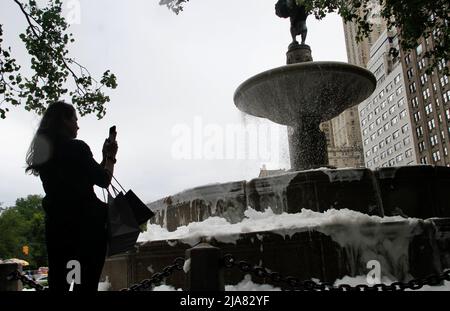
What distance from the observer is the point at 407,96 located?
76875 millimetres

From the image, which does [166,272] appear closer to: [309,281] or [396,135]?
[309,281]

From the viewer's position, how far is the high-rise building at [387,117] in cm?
7919

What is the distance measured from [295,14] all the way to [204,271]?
9.46m

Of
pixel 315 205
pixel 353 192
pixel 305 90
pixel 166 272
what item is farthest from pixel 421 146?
pixel 166 272

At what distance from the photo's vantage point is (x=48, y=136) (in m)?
3.46

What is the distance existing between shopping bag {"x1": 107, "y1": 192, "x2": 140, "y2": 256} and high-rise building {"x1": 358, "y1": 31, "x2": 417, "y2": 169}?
262ft

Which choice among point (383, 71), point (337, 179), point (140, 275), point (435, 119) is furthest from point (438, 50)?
point (383, 71)

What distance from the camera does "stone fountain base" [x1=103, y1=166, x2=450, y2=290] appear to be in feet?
18.6

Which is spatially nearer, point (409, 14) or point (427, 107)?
point (409, 14)

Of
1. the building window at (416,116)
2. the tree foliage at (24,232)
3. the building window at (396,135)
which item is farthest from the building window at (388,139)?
the tree foliage at (24,232)

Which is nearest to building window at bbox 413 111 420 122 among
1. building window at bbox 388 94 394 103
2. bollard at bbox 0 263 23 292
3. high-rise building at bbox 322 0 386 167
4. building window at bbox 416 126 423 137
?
building window at bbox 416 126 423 137

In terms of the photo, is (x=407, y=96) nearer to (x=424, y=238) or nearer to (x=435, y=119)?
(x=435, y=119)

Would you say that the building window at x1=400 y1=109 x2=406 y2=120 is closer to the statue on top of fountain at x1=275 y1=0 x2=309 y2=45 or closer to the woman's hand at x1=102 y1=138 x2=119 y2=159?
the statue on top of fountain at x1=275 y1=0 x2=309 y2=45
